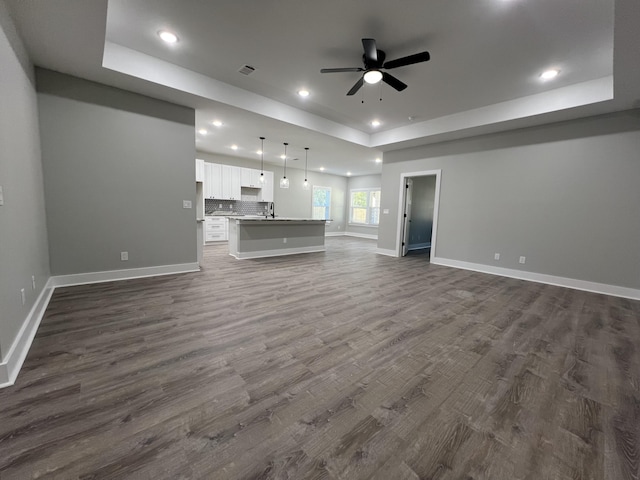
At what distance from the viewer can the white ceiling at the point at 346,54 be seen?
7.94ft

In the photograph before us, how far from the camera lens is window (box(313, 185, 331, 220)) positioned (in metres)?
11.0

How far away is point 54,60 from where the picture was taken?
299 centimetres

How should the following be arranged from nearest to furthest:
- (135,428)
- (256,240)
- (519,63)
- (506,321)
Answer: (135,428) < (506,321) < (519,63) < (256,240)

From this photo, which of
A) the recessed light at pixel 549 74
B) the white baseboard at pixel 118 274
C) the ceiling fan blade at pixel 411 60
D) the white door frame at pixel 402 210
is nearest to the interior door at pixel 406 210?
the white door frame at pixel 402 210

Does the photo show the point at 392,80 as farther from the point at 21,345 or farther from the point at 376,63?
Result: the point at 21,345

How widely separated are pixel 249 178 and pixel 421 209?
18.7ft

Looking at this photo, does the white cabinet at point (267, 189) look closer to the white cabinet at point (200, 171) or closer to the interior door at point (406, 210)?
the white cabinet at point (200, 171)

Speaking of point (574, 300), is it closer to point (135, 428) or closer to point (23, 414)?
point (135, 428)

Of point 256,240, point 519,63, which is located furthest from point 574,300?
point 256,240

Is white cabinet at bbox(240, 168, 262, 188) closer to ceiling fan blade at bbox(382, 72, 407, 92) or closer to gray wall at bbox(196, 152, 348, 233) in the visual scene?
gray wall at bbox(196, 152, 348, 233)

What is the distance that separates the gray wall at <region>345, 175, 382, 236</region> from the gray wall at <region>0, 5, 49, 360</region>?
9744 millimetres

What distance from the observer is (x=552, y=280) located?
4.52m

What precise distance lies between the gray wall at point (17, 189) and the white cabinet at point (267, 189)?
6209mm

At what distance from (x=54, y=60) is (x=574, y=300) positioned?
24.4 feet
